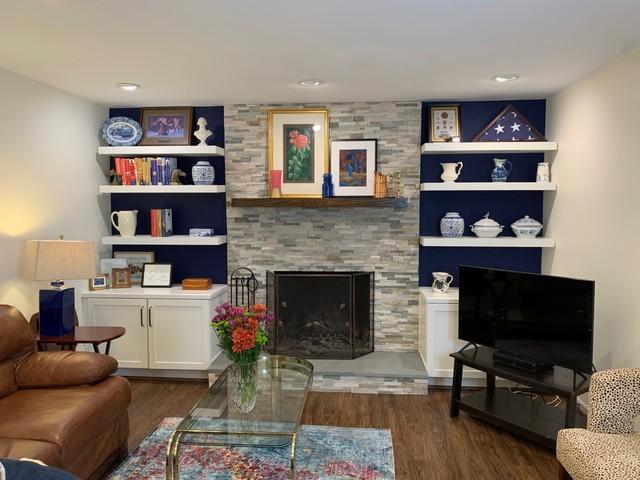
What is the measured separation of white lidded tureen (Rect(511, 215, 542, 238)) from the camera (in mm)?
4344

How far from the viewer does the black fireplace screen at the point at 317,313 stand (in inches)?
177

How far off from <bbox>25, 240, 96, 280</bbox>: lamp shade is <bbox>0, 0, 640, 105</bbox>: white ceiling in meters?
1.20

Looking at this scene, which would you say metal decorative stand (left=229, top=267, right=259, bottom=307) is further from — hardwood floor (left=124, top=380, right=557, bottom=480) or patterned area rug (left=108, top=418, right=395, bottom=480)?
patterned area rug (left=108, top=418, right=395, bottom=480)

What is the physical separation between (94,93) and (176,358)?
7.58ft

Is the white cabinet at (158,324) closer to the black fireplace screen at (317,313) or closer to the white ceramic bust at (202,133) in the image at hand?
the black fireplace screen at (317,313)

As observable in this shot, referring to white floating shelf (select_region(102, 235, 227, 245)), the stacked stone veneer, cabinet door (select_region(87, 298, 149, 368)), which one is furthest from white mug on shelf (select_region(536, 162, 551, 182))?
cabinet door (select_region(87, 298, 149, 368))

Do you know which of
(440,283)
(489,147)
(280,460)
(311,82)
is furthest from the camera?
(440,283)

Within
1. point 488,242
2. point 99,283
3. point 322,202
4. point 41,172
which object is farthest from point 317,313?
point 41,172

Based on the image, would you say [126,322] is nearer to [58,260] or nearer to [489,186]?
[58,260]

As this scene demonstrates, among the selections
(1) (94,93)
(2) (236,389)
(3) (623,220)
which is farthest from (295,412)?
(1) (94,93)

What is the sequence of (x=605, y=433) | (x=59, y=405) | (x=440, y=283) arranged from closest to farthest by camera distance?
1. (x=605, y=433)
2. (x=59, y=405)
3. (x=440, y=283)

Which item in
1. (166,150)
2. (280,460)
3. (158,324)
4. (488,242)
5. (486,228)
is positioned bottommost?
(280,460)

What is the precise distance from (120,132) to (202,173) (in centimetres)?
85

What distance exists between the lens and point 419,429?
3461 mm
